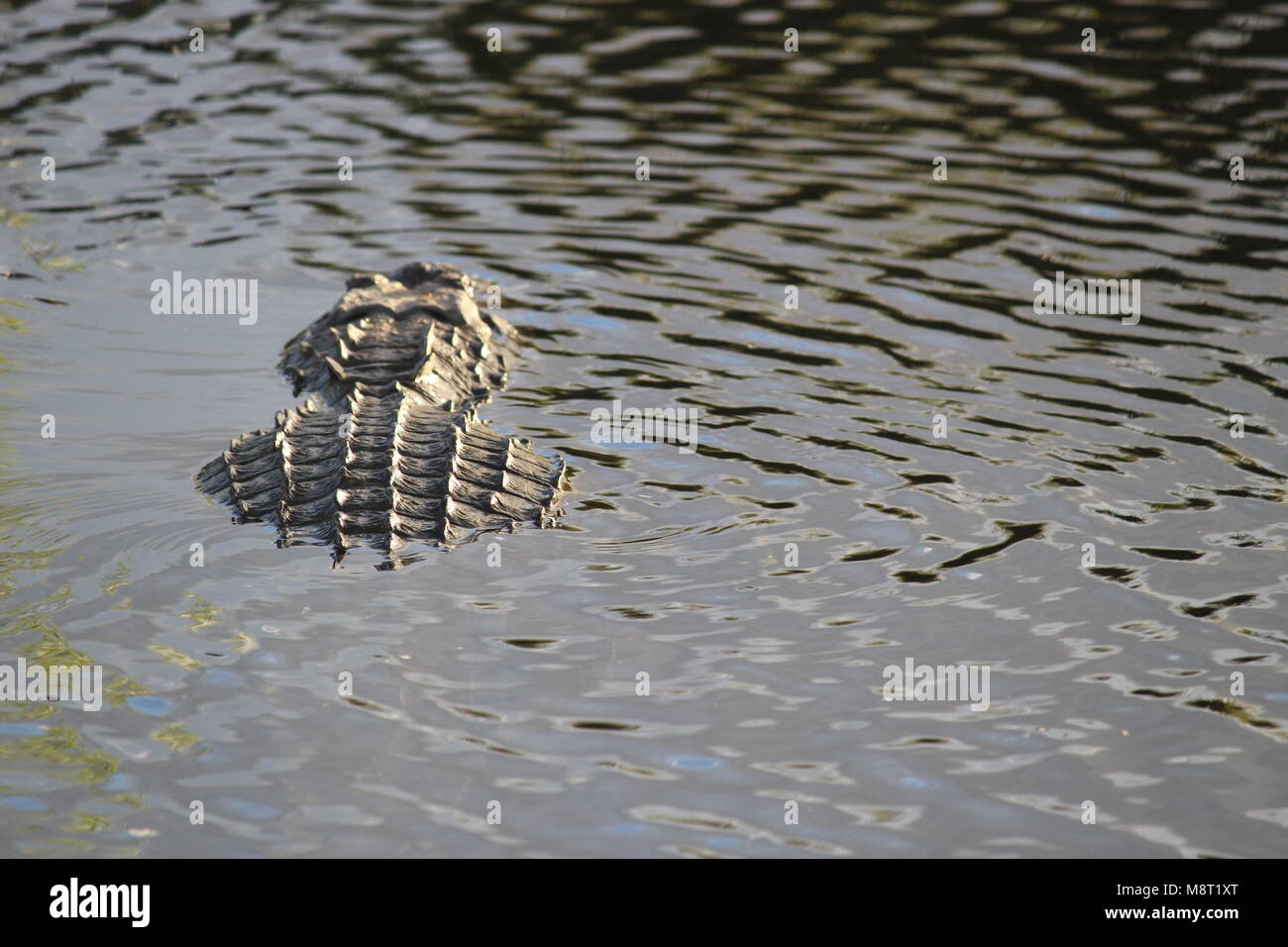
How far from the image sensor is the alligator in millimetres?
6664

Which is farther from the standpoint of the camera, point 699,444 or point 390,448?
point 699,444

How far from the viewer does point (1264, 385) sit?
8.37m

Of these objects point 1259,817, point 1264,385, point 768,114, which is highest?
point 768,114

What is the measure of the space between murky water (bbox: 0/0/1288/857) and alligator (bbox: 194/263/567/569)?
0.20 meters

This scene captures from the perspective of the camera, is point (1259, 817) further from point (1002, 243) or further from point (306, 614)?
point (1002, 243)

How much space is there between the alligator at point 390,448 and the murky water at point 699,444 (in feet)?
0.66

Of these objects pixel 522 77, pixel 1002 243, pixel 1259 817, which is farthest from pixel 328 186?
pixel 1259 817

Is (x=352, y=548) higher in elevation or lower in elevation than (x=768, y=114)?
lower

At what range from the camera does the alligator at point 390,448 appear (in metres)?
6.66

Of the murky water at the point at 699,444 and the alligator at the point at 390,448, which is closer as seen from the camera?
the murky water at the point at 699,444

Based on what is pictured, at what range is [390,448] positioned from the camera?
23.4 feet

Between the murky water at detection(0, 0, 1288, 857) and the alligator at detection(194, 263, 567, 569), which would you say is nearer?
the murky water at detection(0, 0, 1288, 857)

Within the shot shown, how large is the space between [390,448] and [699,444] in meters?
1.63

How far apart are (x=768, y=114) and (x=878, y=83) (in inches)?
56.5
